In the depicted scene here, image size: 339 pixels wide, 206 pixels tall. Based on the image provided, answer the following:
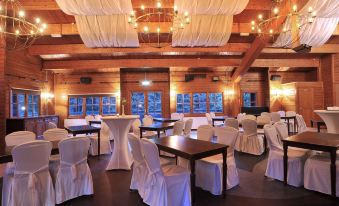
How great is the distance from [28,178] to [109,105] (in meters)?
8.14

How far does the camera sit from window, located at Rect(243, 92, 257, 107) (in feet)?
37.4

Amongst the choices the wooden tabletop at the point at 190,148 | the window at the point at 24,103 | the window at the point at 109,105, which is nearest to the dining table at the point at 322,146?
the wooden tabletop at the point at 190,148

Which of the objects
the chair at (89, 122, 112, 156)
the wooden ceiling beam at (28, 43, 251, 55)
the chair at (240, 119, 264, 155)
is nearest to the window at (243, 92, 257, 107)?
the wooden ceiling beam at (28, 43, 251, 55)

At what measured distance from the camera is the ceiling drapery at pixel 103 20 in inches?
174

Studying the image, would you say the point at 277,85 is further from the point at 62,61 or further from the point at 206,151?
Answer: the point at 62,61

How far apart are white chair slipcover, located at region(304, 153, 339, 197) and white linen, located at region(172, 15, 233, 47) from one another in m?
3.90

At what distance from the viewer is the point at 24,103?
791 cm

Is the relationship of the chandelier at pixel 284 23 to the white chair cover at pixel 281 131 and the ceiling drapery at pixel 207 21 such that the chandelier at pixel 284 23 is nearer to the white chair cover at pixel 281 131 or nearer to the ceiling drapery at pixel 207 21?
the ceiling drapery at pixel 207 21

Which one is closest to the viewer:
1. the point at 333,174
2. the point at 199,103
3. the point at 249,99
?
the point at 333,174

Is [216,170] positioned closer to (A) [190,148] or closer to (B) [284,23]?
(A) [190,148]

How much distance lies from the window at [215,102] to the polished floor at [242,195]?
7.16 metres

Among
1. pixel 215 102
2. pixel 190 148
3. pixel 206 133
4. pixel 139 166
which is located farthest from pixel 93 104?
pixel 190 148

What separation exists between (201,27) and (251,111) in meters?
6.67

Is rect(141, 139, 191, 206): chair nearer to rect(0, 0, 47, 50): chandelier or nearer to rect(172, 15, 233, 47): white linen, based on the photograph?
rect(0, 0, 47, 50): chandelier
